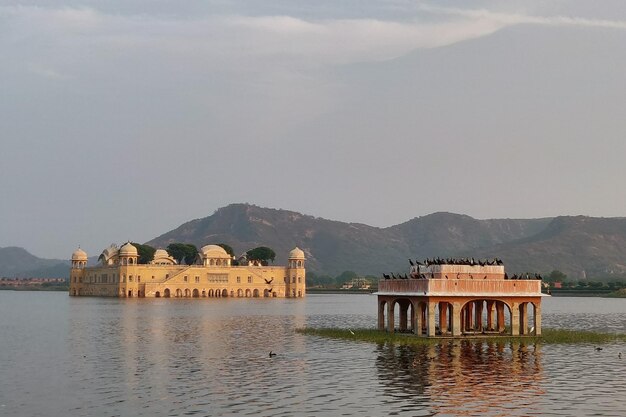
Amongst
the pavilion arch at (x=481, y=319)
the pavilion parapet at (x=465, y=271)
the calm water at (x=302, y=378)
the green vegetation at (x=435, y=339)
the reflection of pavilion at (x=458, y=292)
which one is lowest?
the calm water at (x=302, y=378)

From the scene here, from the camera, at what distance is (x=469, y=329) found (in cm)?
7456

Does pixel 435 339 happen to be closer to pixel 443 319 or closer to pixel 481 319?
pixel 443 319

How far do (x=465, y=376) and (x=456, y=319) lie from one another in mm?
18524

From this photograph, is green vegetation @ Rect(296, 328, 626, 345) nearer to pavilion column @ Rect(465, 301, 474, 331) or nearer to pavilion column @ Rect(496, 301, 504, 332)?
pavilion column @ Rect(496, 301, 504, 332)

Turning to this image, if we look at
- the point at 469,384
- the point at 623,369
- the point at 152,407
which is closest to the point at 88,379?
the point at 152,407

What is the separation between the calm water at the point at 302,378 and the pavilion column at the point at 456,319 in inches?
74.9

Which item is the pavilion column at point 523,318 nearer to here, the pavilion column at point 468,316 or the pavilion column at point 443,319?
the pavilion column at point 443,319

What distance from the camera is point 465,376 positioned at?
47906 mm

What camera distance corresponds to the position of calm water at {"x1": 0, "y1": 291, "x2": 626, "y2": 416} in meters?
39.3

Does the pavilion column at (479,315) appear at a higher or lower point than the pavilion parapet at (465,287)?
lower

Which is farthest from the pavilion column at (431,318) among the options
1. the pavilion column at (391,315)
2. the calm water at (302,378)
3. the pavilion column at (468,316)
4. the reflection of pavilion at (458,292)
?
the pavilion column at (468,316)

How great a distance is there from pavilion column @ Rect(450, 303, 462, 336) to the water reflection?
186 cm

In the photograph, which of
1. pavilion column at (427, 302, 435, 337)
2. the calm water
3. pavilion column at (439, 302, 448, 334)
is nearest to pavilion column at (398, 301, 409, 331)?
pavilion column at (439, 302, 448, 334)

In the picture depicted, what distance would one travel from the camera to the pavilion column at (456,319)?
6564 cm
